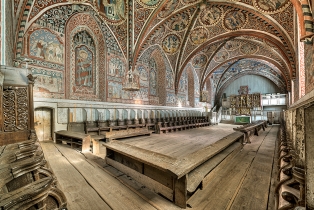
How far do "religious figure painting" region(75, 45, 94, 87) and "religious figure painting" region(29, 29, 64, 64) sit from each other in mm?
980

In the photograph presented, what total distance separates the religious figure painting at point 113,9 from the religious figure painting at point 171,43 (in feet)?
13.8

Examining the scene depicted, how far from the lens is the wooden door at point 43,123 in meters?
6.59

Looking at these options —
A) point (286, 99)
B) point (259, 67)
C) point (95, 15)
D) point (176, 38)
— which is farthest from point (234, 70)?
point (95, 15)

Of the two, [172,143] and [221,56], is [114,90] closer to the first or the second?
[172,143]

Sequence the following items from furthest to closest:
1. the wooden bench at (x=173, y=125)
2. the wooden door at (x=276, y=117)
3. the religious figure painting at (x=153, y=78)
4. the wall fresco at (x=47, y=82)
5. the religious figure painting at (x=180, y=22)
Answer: the wooden door at (x=276, y=117) → the religious figure painting at (x=153, y=78) → the religious figure painting at (x=180, y=22) → the wooden bench at (x=173, y=125) → the wall fresco at (x=47, y=82)

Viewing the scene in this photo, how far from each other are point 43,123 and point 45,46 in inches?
145

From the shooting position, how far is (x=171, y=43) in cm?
1253

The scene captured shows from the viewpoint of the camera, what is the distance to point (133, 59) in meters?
9.93

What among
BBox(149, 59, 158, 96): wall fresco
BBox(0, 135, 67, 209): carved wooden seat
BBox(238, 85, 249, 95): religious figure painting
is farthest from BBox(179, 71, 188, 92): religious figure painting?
BBox(0, 135, 67, 209): carved wooden seat

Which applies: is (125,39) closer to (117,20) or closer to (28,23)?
(117,20)

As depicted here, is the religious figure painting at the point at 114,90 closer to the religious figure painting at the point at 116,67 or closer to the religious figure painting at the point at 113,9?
the religious figure painting at the point at 116,67

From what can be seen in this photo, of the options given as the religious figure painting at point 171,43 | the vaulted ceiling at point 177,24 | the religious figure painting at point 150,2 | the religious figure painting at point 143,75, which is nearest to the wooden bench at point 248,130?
the vaulted ceiling at point 177,24

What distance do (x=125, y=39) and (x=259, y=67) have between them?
17794 millimetres

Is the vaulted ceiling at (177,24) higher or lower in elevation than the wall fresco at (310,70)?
higher
